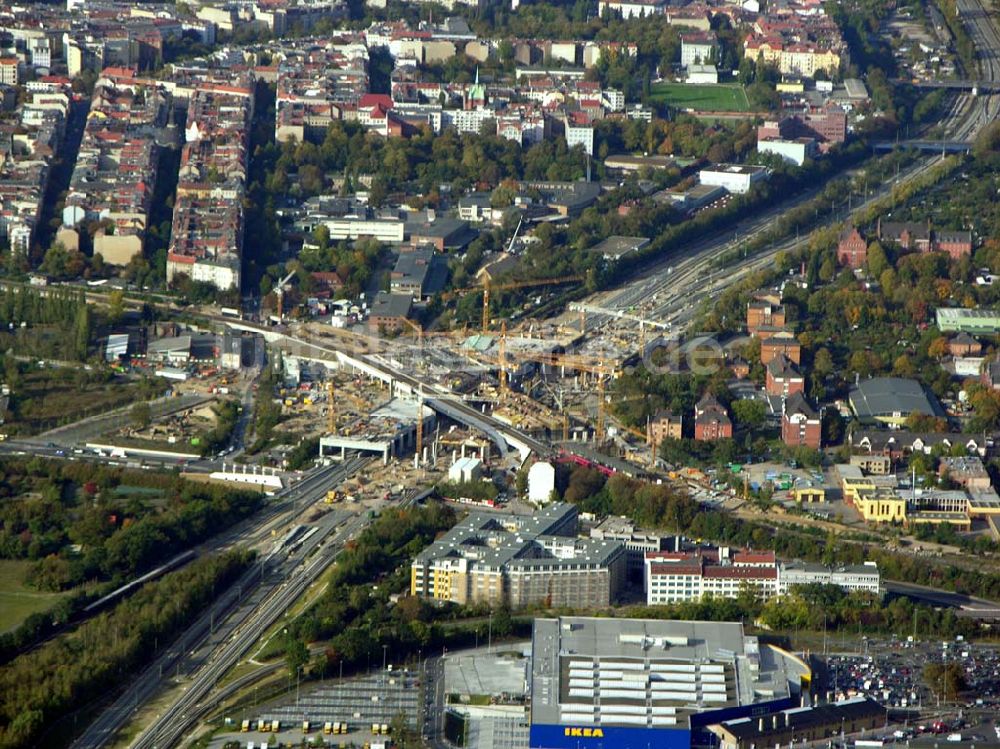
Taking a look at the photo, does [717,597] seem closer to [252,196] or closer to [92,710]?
[92,710]

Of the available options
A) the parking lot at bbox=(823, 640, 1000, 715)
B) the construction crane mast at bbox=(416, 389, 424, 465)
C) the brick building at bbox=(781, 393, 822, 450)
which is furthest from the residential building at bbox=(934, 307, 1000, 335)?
the parking lot at bbox=(823, 640, 1000, 715)

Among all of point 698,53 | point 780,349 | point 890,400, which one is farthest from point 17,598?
point 698,53

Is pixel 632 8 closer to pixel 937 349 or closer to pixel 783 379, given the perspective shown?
pixel 937 349

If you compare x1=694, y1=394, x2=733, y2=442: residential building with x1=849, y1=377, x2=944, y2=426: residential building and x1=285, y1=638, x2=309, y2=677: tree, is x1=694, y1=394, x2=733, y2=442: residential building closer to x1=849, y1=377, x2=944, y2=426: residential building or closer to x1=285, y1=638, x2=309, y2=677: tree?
x1=849, y1=377, x2=944, y2=426: residential building

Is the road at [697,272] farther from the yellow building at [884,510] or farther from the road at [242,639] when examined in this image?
the road at [242,639]

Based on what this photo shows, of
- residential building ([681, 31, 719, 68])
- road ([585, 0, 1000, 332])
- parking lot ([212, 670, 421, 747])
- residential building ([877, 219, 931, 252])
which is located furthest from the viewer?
residential building ([681, 31, 719, 68])

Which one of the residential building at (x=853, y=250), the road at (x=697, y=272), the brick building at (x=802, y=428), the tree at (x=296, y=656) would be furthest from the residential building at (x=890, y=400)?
the tree at (x=296, y=656)
